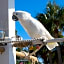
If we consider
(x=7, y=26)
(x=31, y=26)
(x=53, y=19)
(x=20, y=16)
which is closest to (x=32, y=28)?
(x=31, y=26)

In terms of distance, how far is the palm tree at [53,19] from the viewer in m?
12.5

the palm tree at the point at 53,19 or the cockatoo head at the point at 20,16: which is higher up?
the palm tree at the point at 53,19

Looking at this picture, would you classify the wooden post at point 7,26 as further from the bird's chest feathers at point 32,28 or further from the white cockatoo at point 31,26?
the bird's chest feathers at point 32,28

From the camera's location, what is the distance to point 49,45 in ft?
11.6

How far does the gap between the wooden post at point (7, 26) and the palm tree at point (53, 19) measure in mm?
8726

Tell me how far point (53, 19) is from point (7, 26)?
896 centimetres

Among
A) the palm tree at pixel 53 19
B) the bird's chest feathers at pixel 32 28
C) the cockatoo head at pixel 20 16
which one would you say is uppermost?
the palm tree at pixel 53 19

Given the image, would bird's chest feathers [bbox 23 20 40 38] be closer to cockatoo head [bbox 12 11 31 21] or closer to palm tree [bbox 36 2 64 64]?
cockatoo head [bbox 12 11 31 21]

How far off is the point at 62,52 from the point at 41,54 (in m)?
1.22

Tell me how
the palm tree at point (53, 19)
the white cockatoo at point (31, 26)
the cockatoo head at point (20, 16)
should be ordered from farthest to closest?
the palm tree at point (53, 19), the cockatoo head at point (20, 16), the white cockatoo at point (31, 26)

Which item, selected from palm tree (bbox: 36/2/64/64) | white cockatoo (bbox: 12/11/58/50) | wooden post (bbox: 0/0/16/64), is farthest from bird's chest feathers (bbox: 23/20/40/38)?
palm tree (bbox: 36/2/64/64)

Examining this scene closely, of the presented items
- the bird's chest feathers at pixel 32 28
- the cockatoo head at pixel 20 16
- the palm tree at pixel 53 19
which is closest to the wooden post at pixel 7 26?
the cockatoo head at pixel 20 16

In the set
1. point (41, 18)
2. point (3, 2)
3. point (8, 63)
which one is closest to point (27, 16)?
point (3, 2)

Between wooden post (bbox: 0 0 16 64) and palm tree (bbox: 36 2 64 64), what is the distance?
8.73m
